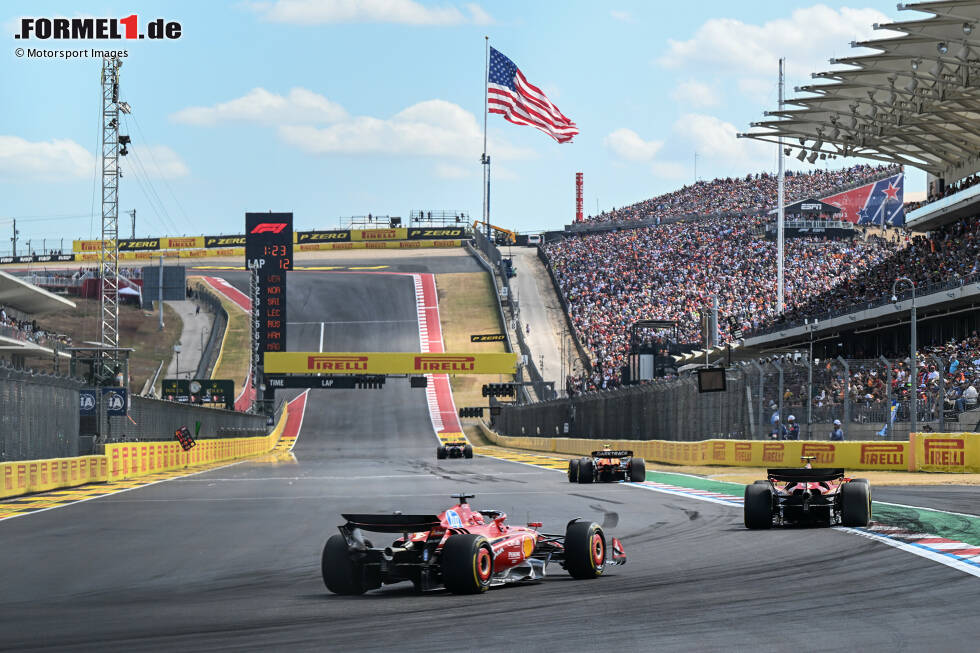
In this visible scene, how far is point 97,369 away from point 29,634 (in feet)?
123

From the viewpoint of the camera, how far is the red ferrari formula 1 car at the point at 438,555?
9945 mm

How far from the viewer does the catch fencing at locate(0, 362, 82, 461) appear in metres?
24.6

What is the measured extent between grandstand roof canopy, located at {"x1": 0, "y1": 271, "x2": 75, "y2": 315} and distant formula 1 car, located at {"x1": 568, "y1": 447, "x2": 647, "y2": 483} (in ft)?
144

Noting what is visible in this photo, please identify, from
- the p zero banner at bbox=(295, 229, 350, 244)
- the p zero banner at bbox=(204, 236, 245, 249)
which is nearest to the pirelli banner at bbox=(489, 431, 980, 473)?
the p zero banner at bbox=(295, 229, 350, 244)

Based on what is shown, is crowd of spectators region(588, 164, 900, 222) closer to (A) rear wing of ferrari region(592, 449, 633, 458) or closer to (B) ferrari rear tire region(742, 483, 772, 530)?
(A) rear wing of ferrari region(592, 449, 633, 458)

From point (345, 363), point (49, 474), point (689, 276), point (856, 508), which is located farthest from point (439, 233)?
point (856, 508)


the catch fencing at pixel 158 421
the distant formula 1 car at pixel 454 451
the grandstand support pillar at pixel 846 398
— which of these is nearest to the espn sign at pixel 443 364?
the catch fencing at pixel 158 421

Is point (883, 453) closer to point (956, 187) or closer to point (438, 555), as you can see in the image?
point (438, 555)

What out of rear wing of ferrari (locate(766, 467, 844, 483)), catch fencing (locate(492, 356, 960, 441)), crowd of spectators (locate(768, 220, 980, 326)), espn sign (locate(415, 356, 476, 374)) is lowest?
rear wing of ferrari (locate(766, 467, 844, 483))

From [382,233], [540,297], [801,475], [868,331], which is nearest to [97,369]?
[868,331]

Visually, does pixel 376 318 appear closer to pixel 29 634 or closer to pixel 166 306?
pixel 166 306

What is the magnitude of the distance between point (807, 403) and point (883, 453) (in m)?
2.55

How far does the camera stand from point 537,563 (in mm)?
10938

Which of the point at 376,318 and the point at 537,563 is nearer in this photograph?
the point at 537,563
